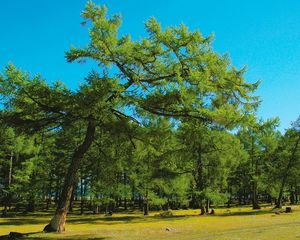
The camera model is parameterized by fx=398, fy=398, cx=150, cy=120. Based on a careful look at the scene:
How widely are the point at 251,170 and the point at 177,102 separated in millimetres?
43876

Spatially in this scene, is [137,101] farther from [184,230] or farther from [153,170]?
[153,170]

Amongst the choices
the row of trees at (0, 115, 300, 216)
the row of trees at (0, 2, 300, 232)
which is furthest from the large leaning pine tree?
the row of trees at (0, 115, 300, 216)

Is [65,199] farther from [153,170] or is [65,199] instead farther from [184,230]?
[153,170]

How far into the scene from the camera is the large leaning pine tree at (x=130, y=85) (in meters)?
21.5

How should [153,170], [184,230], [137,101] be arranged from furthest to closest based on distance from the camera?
[153,170]
[184,230]
[137,101]

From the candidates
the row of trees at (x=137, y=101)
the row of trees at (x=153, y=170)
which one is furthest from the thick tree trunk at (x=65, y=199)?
the row of trees at (x=153, y=170)

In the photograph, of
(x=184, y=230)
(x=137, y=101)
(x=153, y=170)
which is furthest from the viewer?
(x=153, y=170)

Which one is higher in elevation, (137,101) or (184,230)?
(137,101)

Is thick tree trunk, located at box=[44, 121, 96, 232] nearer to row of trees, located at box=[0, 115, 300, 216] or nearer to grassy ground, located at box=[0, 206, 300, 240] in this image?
grassy ground, located at box=[0, 206, 300, 240]

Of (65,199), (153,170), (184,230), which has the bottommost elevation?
(184,230)

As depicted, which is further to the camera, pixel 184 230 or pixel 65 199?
pixel 184 230

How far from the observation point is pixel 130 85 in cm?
2427

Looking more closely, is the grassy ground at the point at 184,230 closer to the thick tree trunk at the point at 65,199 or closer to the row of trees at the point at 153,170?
the thick tree trunk at the point at 65,199

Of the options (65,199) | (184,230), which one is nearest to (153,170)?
(184,230)
